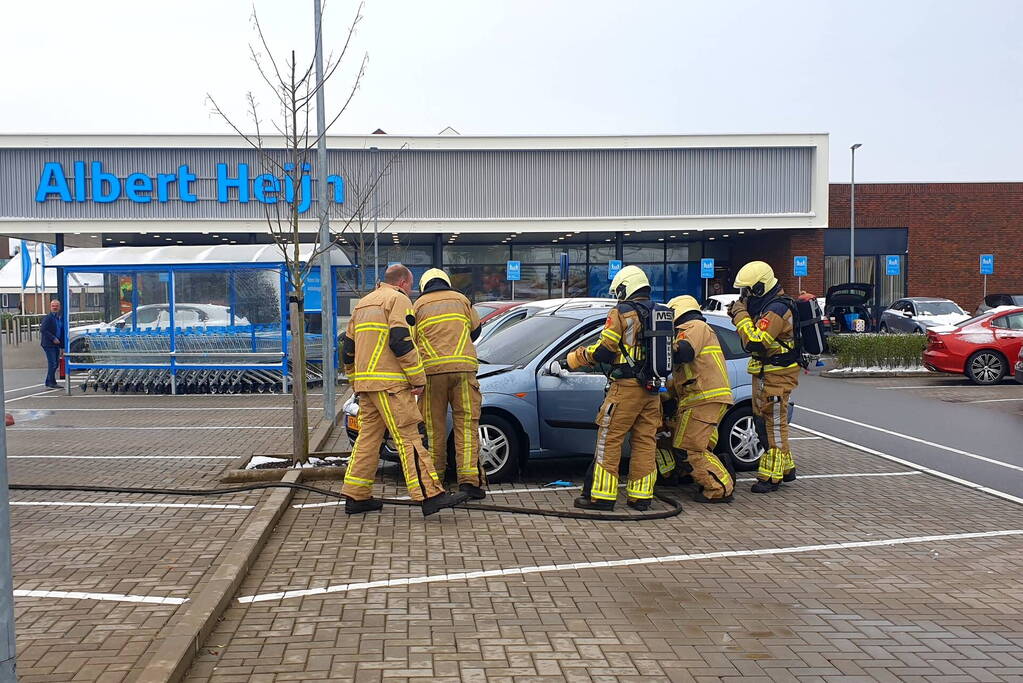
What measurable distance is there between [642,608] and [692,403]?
3037 millimetres

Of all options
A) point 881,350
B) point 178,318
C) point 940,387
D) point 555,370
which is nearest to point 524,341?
point 555,370

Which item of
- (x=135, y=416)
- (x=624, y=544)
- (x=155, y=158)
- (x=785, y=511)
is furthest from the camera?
(x=155, y=158)

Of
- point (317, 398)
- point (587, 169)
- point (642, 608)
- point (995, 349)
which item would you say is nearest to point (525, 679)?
point (642, 608)

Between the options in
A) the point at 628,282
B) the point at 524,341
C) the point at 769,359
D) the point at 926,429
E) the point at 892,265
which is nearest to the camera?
the point at 628,282

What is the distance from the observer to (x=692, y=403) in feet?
27.3

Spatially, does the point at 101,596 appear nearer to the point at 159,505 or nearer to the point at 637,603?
the point at 159,505

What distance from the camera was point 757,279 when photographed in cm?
877

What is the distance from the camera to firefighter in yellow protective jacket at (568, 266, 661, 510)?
7.64m

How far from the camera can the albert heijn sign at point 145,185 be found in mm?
31594

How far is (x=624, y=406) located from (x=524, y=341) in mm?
2330

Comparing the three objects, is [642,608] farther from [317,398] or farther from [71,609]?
[317,398]

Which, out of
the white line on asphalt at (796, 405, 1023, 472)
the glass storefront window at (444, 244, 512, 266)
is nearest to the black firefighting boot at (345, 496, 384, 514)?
the white line on asphalt at (796, 405, 1023, 472)

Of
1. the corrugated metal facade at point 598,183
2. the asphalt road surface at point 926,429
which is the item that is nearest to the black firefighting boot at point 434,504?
the asphalt road surface at point 926,429

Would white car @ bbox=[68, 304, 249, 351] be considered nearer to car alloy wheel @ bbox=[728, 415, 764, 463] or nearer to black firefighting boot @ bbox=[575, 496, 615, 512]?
car alloy wheel @ bbox=[728, 415, 764, 463]
